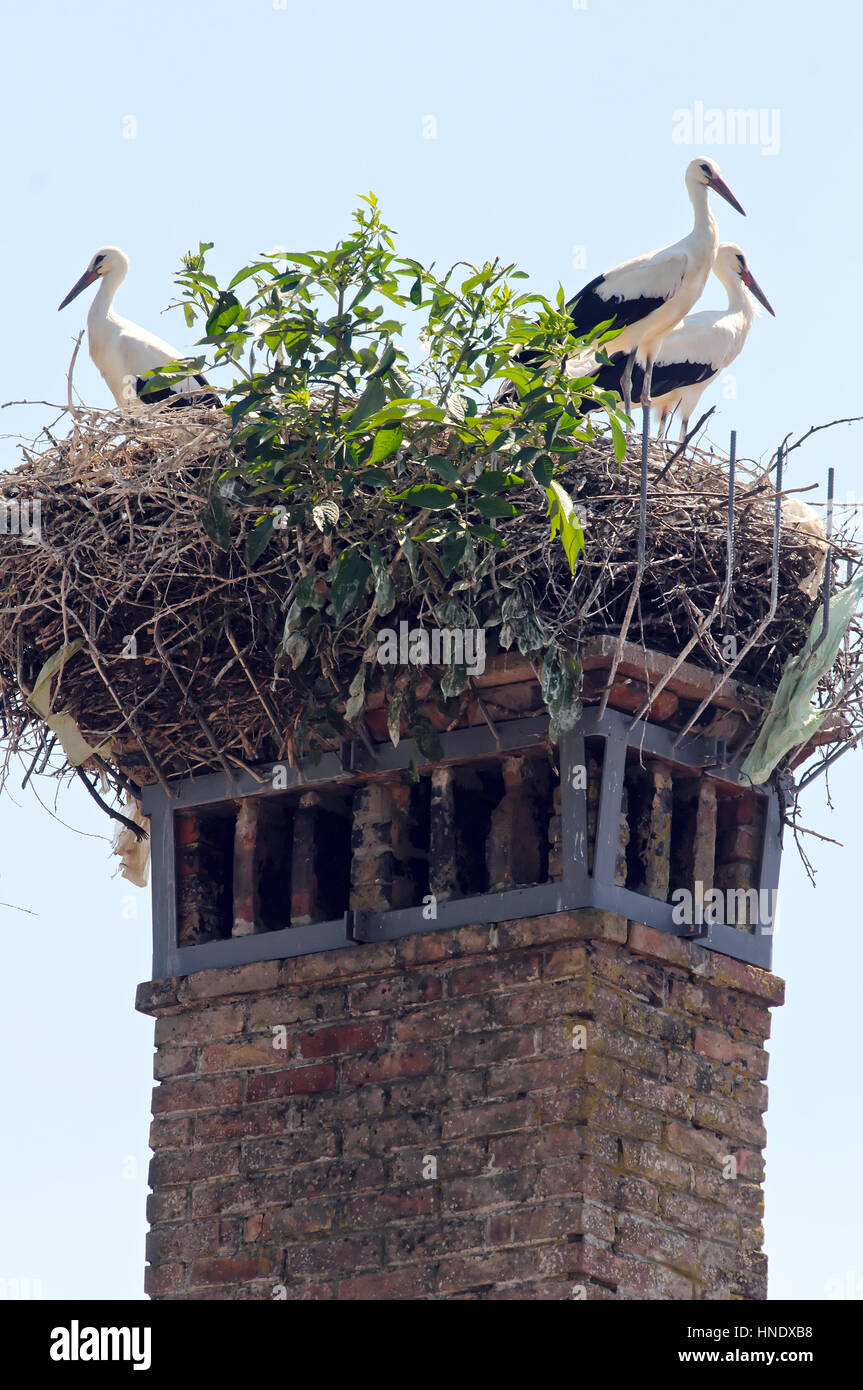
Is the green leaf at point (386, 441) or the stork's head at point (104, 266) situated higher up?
the stork's head at point (104, 266)

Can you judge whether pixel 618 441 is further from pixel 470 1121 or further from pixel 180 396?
pixel 470 1121

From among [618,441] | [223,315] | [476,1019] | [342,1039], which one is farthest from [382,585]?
[342,1039]

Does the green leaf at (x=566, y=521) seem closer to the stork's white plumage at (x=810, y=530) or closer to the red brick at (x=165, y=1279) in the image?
the stork's white plumage at (x=810, y=530)

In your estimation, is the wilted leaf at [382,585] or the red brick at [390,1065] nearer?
the wilted leaf at [382,585]

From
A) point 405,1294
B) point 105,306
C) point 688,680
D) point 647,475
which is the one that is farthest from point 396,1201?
point 105,306

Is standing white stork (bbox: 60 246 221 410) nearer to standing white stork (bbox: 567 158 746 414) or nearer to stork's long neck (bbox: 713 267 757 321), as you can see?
standing white stork (bbox: 567 158 746 414)

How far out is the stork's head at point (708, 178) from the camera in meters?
12.1

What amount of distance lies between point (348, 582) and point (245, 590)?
1.87 ft

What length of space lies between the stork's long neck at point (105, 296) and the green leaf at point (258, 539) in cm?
409

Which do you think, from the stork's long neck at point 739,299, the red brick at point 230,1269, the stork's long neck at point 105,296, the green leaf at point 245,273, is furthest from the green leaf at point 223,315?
the stork's long neck at point 739,299

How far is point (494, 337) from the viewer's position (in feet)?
28.1

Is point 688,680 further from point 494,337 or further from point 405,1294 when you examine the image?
point 405,1294

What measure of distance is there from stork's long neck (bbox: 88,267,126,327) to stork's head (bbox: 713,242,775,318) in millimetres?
Result: 2908

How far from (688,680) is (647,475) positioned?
0.69 meters
